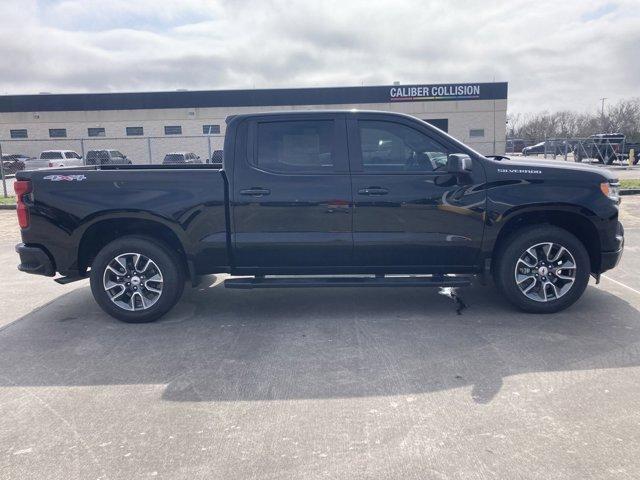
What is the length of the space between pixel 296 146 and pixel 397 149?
1.01m

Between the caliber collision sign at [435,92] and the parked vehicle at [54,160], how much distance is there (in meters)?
20.7

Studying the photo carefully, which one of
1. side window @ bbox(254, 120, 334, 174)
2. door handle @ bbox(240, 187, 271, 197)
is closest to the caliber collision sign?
side window @ bbox(254, 120, 334, 174)

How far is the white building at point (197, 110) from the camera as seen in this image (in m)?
36.5

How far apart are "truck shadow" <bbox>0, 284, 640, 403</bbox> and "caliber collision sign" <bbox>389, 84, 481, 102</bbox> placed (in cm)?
3242

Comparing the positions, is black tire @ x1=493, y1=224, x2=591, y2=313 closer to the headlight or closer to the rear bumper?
the headlight

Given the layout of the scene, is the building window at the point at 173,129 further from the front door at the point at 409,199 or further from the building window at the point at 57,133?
the front door at the point at 409,199

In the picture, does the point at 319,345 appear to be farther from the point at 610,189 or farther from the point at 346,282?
the point at 610,189

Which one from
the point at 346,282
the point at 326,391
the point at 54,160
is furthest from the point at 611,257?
the point at 54,160

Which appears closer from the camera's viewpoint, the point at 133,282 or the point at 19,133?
the point at 133,282

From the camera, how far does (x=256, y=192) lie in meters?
5.20

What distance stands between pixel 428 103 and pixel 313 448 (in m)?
36.6

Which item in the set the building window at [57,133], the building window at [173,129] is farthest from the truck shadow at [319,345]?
the building window at [57,133]

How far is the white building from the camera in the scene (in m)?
36.5

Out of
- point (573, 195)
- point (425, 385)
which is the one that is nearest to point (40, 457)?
point (425, 385)
